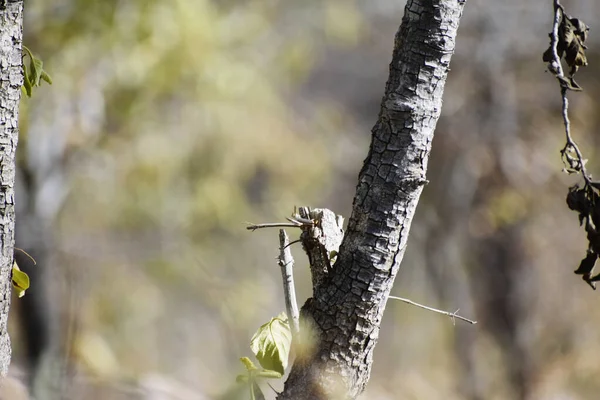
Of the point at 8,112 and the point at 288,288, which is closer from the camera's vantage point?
the point at 8,112

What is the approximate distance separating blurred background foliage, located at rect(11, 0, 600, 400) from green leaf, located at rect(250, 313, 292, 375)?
6.97 feet

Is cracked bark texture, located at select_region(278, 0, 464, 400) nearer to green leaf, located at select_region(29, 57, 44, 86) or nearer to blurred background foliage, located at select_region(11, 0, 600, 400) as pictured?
green leaf, located at select_region(29, 57, 44, 86)

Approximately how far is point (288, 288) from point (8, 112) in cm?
47

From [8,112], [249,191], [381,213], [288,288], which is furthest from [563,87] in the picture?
[249,191]

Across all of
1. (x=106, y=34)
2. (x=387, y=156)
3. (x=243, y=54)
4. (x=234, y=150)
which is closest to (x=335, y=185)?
(x=234, y=150)

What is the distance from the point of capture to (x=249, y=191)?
4.33 metres

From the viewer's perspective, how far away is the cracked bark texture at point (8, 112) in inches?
32.2

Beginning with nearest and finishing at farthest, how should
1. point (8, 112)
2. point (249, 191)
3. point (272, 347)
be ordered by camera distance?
point (8, 112) → point (272, 347) → point (249, 191)

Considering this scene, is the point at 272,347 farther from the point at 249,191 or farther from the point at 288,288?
the point at 249,191

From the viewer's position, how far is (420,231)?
4.14 m

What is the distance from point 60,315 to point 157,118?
3.63ft

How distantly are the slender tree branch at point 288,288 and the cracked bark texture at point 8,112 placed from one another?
0.39 m

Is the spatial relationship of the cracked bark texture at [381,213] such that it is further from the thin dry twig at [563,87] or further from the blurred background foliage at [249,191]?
the blurred background foliage at [249,191]

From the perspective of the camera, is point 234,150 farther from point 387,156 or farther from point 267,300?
point 387,156
